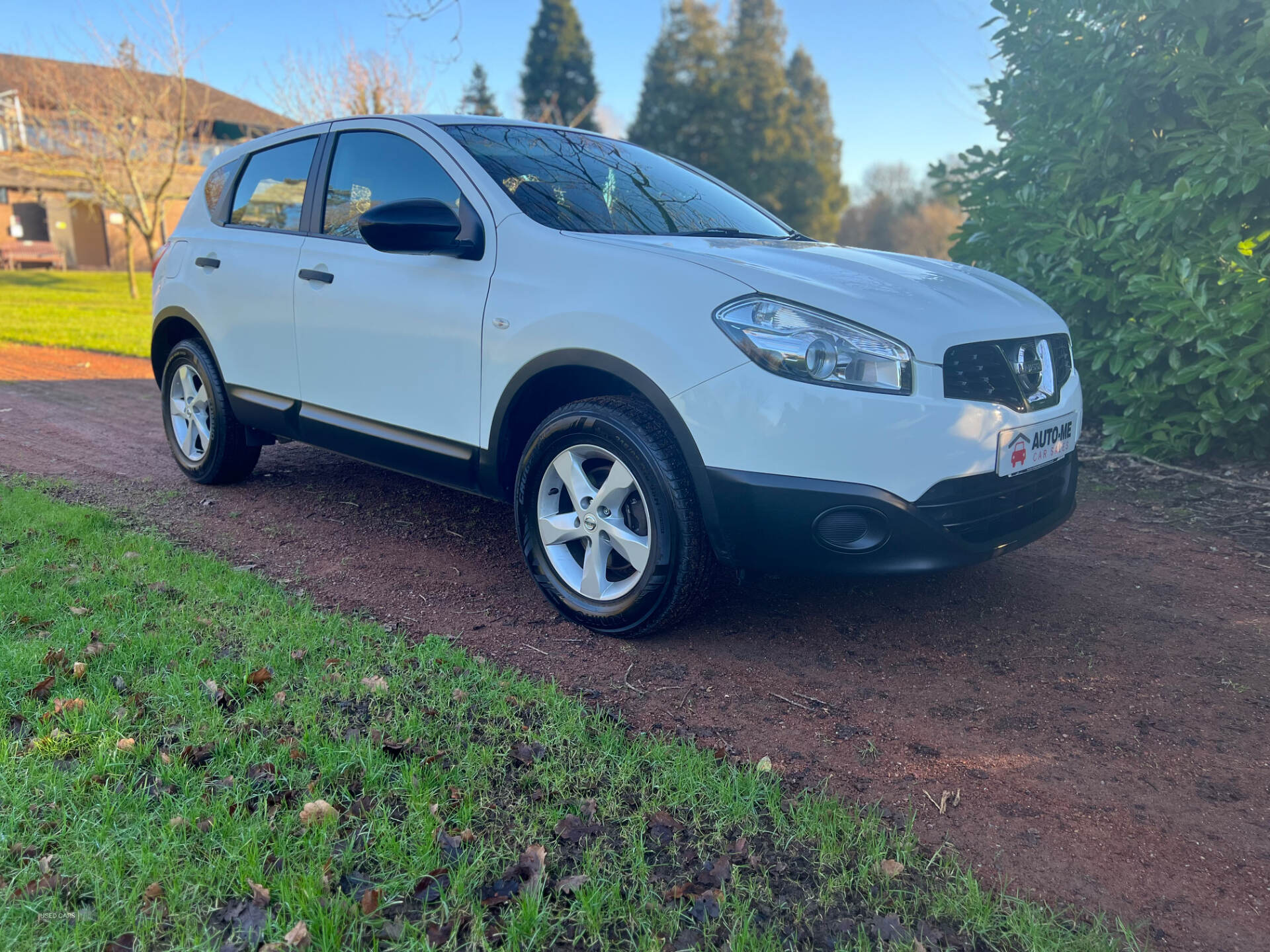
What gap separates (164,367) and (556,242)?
3.34 m

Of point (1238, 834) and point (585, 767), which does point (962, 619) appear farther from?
point (585, 767)

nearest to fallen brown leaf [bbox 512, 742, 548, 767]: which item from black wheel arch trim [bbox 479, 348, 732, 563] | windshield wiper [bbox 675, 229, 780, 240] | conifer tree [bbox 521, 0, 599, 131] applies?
black wheel arch trim [bbox 479, 348, 732, 563]

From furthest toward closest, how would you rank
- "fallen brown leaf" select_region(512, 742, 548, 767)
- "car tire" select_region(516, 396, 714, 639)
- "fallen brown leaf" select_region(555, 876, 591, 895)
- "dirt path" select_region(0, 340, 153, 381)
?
"dirt path" select_region(0, 340, 153, 381)
"car tire" select_region(516, 396, 714, 639)
"fallen brown leaf" select_region(512, 742, 548, 767)
"fallen brown leaf" select_region(555, 876, 591, 895)

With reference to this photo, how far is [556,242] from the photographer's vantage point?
3500mm

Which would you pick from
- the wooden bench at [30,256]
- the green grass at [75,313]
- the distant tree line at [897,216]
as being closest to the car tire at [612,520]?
the green grass at [75,313]

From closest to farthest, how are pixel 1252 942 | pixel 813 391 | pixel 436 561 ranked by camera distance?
1. pixel 1252 942
2. pixel 813 391
3. pixel 436 561

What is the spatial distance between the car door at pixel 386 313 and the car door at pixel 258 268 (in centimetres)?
16

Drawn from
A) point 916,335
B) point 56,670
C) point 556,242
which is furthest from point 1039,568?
point 56,670

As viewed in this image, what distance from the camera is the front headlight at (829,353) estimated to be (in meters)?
2.97

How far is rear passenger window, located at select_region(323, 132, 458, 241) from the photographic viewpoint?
158 inches

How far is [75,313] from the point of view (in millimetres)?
16281

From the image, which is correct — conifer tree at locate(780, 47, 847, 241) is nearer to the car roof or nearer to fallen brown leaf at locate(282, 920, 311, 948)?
the car roof

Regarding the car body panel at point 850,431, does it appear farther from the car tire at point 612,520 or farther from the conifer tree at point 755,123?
the conifer tree at point 755,123

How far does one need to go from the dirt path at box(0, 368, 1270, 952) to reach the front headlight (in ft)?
3.45
